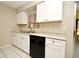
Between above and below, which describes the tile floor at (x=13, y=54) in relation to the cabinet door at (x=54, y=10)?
below

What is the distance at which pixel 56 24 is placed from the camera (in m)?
2.97

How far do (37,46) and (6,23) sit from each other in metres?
3.34

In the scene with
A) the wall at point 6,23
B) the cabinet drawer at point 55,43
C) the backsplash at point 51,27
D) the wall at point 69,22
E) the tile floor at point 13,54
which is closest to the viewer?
the cabinet drawer at point 55,43

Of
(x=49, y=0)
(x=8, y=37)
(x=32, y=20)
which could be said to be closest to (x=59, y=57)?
(x=49, y=0)

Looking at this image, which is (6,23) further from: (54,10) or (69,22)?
(69,22)

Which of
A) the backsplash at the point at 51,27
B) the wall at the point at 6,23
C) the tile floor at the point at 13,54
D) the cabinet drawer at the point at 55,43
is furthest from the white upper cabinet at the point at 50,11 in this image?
the wall at the point at 6,23

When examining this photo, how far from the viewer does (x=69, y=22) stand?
2.30 meters

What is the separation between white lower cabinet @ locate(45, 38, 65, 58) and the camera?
1.92 metres

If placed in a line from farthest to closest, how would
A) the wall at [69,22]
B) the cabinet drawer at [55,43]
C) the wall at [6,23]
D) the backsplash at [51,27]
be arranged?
the wall at [6,23] → the backsplash at [51,27] → the wall at [69,22] → the cabinet drawer at [55,43]

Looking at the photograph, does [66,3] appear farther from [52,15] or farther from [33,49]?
[33,49]

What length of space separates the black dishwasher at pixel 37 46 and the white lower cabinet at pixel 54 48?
176 mm

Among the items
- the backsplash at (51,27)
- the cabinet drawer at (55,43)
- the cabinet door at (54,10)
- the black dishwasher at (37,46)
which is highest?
the cabinet door at (54,10)

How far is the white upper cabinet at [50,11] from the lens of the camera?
8.01ft

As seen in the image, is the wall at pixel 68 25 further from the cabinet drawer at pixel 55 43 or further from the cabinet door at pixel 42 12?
the cabinet door at pixel 42 12
